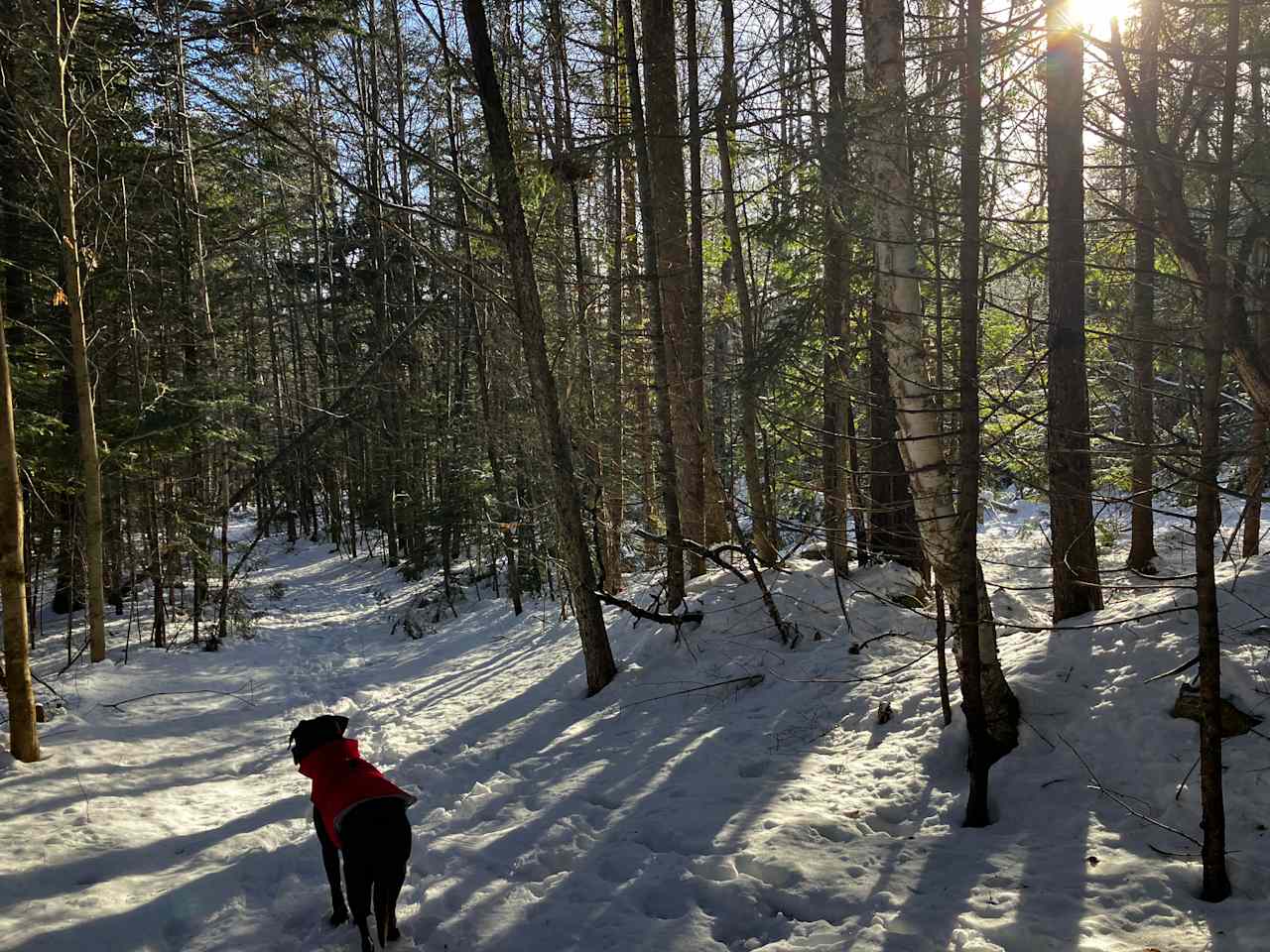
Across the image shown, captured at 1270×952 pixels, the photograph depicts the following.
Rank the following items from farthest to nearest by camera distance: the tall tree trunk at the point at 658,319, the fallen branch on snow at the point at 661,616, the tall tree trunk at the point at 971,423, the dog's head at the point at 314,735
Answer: the tall tree trunk at the point at 658,319
the fallen branch on snow at the point at 661,616
the dog's head at the point at 314,735
the tall tree trunk at the point at 971,423

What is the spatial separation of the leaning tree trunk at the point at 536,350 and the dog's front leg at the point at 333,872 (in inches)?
173

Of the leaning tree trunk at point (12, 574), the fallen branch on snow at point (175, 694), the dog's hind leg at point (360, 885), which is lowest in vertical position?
the fallen branch on snow at point (175, 694)

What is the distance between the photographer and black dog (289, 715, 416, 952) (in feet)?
11.9

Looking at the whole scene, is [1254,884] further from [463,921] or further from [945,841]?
[463,921]

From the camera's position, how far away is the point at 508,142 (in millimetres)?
7816

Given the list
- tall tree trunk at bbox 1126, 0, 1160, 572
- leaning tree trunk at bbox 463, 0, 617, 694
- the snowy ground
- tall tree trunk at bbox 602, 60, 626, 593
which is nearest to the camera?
the snowy ground

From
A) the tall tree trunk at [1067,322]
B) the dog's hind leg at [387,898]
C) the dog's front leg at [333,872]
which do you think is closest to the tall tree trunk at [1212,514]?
the tall tree trunk at [1067,322]

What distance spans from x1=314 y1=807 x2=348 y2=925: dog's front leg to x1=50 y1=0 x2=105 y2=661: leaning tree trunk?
6116 mm

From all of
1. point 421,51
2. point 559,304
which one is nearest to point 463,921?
point 559,304

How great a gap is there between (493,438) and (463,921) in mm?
10920

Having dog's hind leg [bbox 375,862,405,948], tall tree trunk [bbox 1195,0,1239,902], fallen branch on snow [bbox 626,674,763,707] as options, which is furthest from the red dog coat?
fallen branch on snow [bbox 626,674,763,707]

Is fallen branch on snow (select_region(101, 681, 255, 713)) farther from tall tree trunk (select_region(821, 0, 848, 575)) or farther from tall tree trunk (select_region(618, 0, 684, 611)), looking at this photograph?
tall tree trunk (select_region(821, 0, 848, 575))

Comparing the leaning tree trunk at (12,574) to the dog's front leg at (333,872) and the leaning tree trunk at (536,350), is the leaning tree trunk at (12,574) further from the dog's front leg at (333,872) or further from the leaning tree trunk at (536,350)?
the leaning tree trunk at (536,350)

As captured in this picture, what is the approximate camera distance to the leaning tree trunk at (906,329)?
15.6 feet
